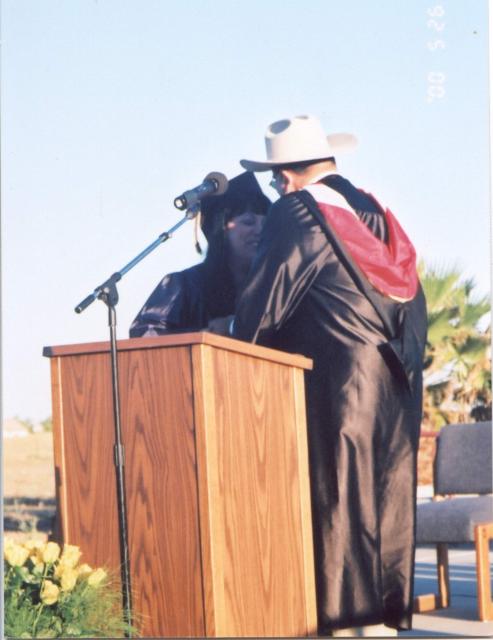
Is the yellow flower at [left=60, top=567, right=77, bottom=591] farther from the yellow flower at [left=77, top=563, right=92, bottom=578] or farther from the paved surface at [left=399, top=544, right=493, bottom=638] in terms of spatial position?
the paved surface at [left=399, top=544, right=493, bottom=638]

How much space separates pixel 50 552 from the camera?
10.8 ft

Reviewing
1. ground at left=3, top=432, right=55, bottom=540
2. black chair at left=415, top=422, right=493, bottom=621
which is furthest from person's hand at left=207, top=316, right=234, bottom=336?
ground at left=3, top=432, right=55, bottom=540

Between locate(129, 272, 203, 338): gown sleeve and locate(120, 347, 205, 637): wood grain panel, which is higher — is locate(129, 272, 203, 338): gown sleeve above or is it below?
above

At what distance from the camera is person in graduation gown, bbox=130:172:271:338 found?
499 centimetres

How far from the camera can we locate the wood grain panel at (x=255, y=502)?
325cm

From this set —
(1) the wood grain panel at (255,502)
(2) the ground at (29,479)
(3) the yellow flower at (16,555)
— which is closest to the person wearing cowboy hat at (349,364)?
(1) the wood grain panel at (255,502)

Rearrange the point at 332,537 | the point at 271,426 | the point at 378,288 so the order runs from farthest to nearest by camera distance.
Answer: the point at 378,288 < the point at 332,537 < the point at 271,426

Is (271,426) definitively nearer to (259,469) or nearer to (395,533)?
(259,469)

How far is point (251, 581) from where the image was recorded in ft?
10.9

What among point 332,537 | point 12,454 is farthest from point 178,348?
point 12,454

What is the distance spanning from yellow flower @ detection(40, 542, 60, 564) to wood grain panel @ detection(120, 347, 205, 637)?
0.63 feet

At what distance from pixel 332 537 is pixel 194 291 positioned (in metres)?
1.52

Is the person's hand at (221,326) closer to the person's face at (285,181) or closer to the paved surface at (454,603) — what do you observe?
the person's face at (285,181)

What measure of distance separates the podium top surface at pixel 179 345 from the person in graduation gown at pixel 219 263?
1.41 m
